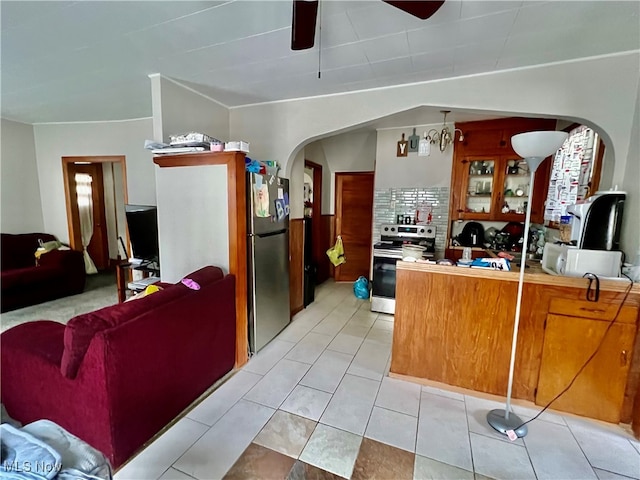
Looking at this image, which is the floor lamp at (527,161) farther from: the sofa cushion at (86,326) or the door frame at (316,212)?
the door frame at (316,212)

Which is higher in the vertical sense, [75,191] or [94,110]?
[94,110]

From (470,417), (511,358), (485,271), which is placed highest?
(485,271)

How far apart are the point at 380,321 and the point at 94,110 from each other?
181 inches

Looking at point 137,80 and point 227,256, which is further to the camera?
point 137,80

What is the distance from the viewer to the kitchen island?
186cm

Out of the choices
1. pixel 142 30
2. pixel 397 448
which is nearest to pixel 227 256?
pixel 142 30

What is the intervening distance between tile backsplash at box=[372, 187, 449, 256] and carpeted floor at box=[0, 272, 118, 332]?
13.1ft

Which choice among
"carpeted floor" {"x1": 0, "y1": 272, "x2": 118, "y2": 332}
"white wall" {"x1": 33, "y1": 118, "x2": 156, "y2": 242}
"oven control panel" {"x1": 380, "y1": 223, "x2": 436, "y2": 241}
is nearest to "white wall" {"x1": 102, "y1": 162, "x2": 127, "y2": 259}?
"white wall" {"x1": 33, "y1": 118, "x2": 156, "y2": 242}

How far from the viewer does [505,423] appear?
1.87m

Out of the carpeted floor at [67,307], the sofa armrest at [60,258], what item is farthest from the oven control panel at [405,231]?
the sofa armrest at [60,258]

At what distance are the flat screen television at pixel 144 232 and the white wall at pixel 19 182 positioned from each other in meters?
2.43

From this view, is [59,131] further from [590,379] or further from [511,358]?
[590,379]

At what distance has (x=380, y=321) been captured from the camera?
355 centimetres

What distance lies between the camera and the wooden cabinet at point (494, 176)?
351 cm
